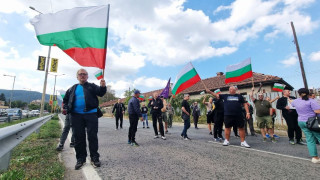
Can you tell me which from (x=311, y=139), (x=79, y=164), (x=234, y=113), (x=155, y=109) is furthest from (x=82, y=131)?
(x=311, y=139)

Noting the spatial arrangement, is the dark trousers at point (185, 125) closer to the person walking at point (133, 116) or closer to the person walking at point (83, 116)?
the person walking at point (133, 116)

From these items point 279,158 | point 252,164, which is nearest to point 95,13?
point 252,164

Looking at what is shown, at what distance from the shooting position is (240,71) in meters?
8.92

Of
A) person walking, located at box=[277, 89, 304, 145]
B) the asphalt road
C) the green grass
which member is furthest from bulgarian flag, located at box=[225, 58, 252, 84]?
the green grass

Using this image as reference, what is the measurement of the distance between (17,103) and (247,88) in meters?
136

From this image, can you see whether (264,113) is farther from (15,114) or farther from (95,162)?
(15,114)

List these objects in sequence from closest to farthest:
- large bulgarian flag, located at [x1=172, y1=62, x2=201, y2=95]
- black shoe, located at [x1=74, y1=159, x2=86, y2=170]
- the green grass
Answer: the green grass → black shoe, located at [x1=74, y1=159, x2=86, y2=170] → large bulgarian flag, located at [x1=172, y1=62, x2=201, y2=95]

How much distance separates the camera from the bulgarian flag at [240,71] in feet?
28.8

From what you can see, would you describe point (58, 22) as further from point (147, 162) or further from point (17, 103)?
point (17, 103)

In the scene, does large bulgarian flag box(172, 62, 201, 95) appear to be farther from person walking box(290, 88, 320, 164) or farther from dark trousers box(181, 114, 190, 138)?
person walking box(290, 88, 320, 164)

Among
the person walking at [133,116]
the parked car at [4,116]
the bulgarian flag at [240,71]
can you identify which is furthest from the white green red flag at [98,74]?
the parked car at [4,116]

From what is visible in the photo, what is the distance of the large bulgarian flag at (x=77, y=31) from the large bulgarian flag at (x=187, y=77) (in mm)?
4409

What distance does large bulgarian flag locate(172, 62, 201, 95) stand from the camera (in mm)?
8047

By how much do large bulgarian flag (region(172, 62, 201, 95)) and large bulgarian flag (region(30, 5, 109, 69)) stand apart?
4.41 m
